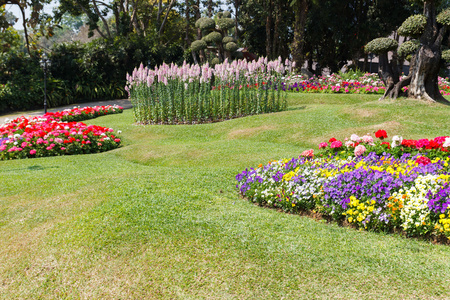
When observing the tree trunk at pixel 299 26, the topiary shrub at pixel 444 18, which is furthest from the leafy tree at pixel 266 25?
the topiary shrub at pixel 444 18

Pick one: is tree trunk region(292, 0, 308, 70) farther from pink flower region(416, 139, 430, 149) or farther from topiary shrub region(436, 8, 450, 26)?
pink flower region(416, 139, 430, 149)

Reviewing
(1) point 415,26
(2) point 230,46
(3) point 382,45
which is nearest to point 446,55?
(1) point 415,26

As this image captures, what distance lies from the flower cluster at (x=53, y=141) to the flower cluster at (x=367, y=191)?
18.5 ft

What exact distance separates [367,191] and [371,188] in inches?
2.6

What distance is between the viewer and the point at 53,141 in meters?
9.95

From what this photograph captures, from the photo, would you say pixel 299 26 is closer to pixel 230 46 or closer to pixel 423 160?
pixel 230 46

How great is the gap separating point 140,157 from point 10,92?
568 inches

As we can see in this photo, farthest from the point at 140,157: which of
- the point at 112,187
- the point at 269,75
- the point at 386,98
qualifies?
the point at 386,98

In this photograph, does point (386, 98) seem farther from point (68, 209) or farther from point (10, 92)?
point (10, 92)

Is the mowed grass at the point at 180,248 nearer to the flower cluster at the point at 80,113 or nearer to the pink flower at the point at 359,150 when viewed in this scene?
the pink flower at the point at 359,150

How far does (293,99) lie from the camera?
16.7 m

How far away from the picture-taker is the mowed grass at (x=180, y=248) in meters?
3.65

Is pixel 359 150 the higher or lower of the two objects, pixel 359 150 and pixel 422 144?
the lower

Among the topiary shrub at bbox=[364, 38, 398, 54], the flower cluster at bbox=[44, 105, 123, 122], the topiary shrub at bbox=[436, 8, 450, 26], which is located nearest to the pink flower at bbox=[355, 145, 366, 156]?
the topiary shrub at bbox=[364, 38, 398, 54]
